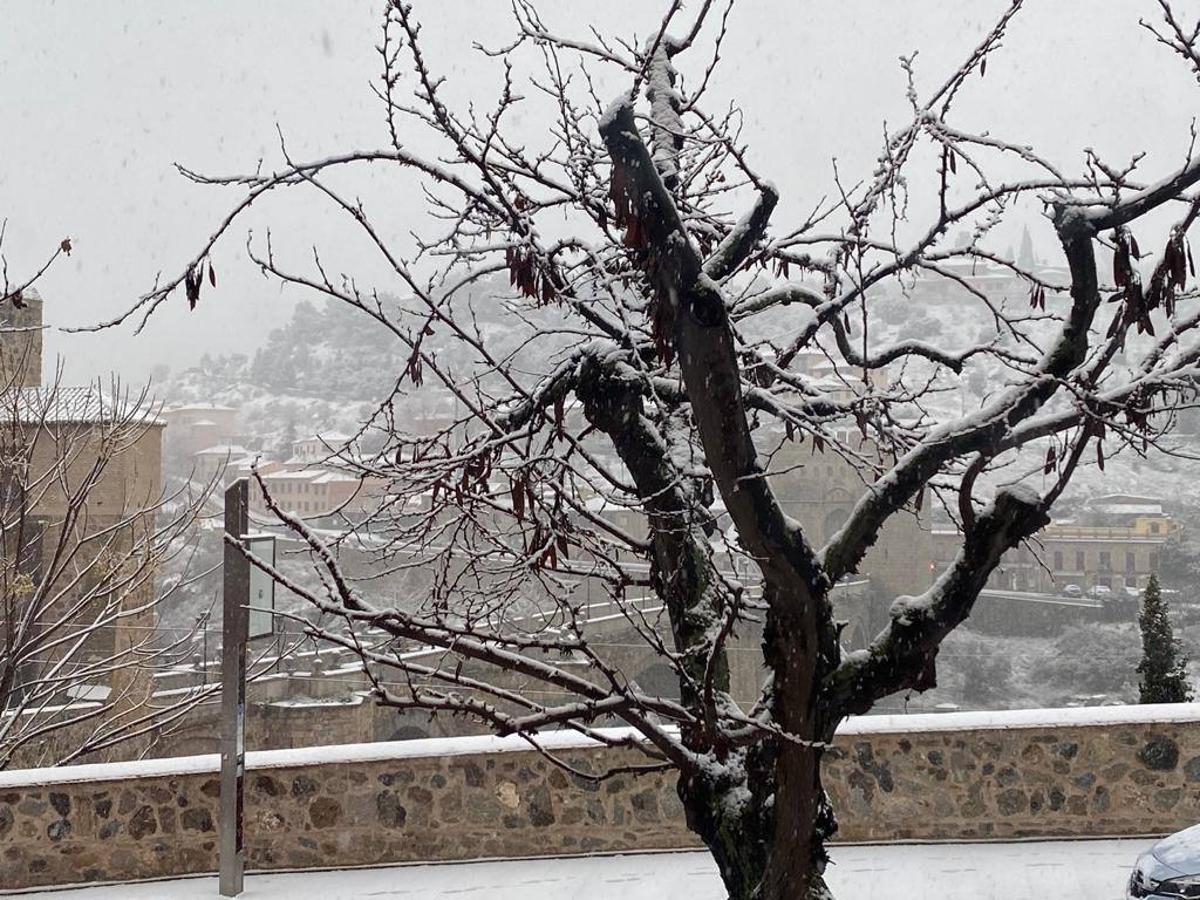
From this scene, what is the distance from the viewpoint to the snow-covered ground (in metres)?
5.55

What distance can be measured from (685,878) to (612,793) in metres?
0.69

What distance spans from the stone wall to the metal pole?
0.29 m

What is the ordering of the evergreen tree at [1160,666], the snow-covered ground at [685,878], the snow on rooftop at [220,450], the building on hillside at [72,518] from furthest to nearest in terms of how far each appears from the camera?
Result: 1. the snow on rooftop at [220,450]
2. the evergreen tree at [1160,666]
3. the building on hillside at [72,518]
4. the snow-covered ground at [685,878]

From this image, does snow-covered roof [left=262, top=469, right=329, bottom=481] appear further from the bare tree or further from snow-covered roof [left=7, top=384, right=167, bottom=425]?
the bare tree

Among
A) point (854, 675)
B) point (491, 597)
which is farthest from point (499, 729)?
point (491, 597)

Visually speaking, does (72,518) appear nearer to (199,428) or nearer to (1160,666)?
(1160,666)

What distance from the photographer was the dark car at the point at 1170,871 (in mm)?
Result: 4738

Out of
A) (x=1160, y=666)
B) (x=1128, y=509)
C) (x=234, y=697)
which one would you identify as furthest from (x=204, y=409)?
(x=1160, y=666)

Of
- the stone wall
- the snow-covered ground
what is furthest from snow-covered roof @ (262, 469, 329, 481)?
the snow-covered ground

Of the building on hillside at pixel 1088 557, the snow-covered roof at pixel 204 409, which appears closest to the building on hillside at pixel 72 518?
the building on hillside at pixel 1088 557

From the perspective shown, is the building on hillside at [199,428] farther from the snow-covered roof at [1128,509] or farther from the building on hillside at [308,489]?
the snow-covered roof at [1128,509]

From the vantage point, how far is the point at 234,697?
20.2 ft

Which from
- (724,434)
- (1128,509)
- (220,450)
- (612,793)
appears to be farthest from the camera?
(220,450)

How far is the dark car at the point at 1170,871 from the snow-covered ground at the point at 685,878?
47cm
